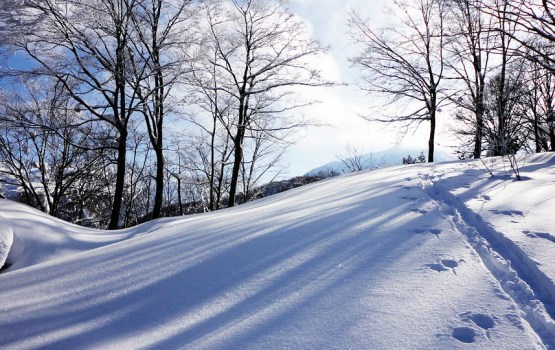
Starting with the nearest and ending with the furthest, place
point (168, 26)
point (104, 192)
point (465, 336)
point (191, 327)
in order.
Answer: point (465, 336) → point (191, 327) → point (168, 26) → point (104, 192)

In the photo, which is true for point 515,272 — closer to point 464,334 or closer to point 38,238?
point 464,334

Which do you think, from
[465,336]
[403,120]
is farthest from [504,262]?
[403,120]

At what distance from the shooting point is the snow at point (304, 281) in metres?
1.98

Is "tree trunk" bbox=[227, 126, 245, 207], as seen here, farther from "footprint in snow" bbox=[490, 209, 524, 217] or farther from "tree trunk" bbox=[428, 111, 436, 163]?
"footprint in snow" bbox=[490, 209, 524, 217]

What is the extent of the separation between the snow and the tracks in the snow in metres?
0.01

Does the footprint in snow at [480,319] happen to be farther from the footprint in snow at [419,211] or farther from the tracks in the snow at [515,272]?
the footprint in snow at [419,211]

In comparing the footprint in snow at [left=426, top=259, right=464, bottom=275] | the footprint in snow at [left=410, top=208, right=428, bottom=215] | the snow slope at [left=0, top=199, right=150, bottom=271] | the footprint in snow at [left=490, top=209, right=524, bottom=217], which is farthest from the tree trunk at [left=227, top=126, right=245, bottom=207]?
the footprint in snow at [left=426, top=259, right=464, bottom=275]

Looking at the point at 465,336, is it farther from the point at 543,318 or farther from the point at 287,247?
the point at 287,247

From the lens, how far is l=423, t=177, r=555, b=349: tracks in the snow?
6.62 feet

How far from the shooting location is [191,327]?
214 centimetres

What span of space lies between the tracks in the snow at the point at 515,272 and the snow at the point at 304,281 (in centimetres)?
1

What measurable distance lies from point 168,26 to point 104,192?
1592cm

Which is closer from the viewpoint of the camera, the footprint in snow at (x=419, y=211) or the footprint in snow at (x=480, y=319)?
the footprint in snow at (x=480, y=319)

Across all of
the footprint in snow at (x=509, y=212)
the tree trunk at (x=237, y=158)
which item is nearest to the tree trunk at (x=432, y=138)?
the tree trunk at (x=237, y=158)
